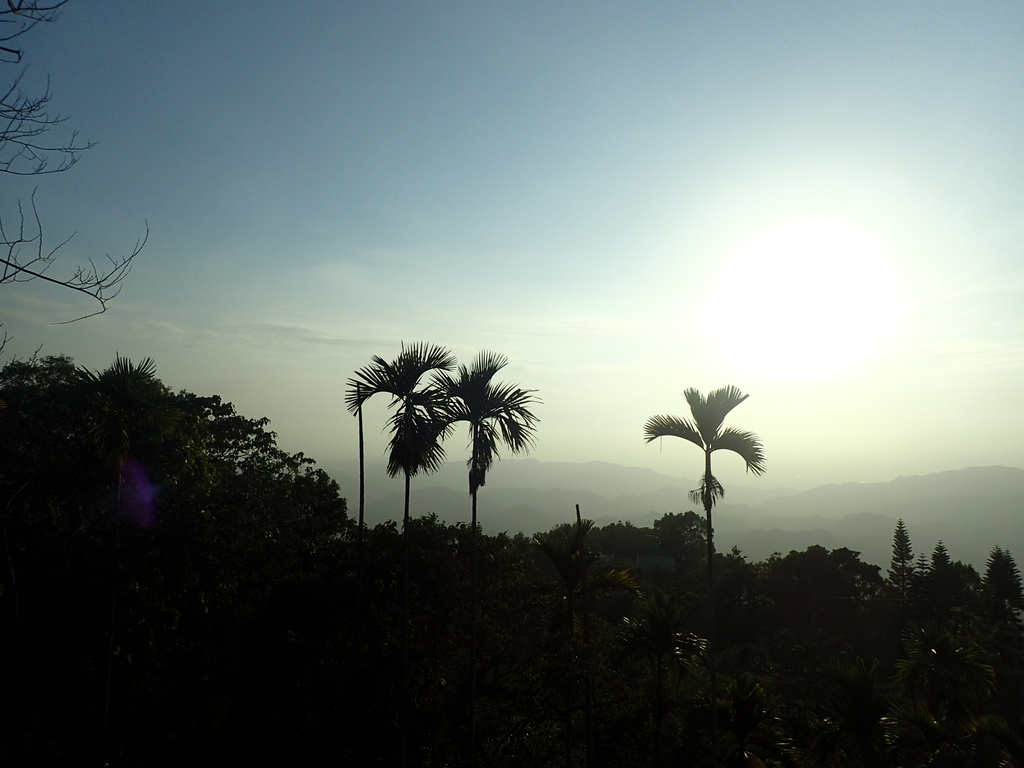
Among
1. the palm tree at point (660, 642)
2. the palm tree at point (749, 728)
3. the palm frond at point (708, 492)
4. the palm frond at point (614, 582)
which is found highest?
the palm frond at point (708, 492)

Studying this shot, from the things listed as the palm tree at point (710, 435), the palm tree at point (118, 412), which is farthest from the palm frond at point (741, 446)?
the palm tree at point (118, 412)

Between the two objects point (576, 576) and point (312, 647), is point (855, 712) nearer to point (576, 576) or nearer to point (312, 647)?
point (576, 576)

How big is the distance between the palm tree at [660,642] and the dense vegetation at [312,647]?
49 millimetres

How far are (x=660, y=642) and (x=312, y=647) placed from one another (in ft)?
26.4

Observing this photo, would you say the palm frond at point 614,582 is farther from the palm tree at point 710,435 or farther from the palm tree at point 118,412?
the palm tree at point 118,412

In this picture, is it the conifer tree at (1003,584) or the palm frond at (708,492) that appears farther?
the conifer tree at (1003,584)

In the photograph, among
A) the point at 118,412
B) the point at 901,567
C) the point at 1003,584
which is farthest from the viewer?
the point at 901,567

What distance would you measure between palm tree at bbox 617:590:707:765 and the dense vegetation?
0.16 ft

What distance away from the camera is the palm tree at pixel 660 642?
13406 millimetres

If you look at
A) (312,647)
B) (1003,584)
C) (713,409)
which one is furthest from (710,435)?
(1003,584)

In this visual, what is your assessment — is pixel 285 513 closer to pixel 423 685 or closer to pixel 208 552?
pixel 208 552

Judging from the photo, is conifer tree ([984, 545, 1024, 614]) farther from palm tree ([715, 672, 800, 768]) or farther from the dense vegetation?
palm tree ([715, 672, 800, 768])

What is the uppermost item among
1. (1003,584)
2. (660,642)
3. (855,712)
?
(660,642)

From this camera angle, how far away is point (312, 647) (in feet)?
47.7
